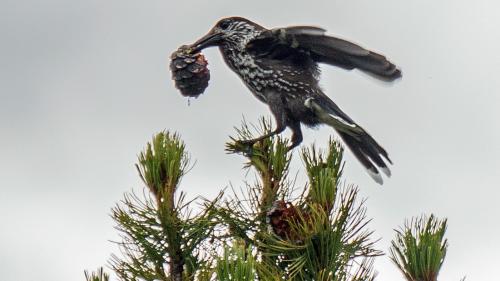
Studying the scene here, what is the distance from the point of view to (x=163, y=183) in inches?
157

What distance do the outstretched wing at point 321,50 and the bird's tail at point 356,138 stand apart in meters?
0.32

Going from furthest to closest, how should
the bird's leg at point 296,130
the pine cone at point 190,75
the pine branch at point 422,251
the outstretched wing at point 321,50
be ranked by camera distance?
the bird's leg at point 296,130, the outstretched wing at point 321,50, the pine cone at point 190,75, the pine branch at point 422,251

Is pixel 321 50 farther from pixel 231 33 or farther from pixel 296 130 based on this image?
pixel 231 33

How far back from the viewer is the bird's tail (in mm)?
6273

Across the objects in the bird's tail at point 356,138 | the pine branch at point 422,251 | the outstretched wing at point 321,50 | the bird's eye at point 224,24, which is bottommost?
the pine branch at point 422,251

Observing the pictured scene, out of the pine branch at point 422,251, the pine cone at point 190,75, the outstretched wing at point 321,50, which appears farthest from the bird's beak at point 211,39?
the pine branch at point 422,251

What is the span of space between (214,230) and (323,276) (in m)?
0.73

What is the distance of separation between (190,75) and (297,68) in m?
1.02

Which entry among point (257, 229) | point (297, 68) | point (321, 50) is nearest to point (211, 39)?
point (297, 68)

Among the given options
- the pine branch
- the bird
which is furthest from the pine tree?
the bird

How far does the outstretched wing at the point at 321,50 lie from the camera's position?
619 centimetres

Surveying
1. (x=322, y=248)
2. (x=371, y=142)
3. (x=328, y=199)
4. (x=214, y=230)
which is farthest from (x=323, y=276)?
(x=371, y=142)

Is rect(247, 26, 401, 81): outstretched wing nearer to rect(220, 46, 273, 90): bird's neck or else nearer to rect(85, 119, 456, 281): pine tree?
rect(220, 46, 273, 90): bird's neck

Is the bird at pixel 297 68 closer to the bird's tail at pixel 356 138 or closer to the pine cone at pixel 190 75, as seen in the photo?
the bird's tail at pixel 356 138
